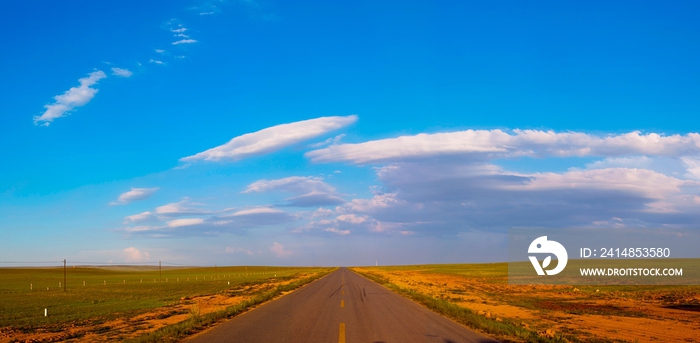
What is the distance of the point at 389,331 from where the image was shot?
43.7ft

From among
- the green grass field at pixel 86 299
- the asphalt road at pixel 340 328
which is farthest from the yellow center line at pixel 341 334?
the green grass field at pixel 86 299

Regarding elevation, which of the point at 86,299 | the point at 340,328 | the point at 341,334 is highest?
the point at 341,334

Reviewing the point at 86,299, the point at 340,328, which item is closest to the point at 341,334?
the point at 340,328

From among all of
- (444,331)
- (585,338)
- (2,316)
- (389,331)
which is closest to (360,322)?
(389,331)

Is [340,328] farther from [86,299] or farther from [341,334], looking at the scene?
[86,299]

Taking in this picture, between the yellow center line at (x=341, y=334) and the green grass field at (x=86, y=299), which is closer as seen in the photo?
the yellow center line at (x=341, y=334)

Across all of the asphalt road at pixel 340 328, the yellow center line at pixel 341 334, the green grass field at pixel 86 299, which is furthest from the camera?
the green grass field at pixel 86 299

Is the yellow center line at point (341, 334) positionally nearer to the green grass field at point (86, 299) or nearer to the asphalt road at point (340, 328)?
the asphalt road at point (340, 328)

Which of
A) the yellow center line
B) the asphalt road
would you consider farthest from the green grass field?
the yellow center line

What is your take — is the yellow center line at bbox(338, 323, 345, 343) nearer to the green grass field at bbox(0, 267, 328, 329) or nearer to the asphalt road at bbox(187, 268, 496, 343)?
the asphalt road at bbox(187, 268, 496, 343)

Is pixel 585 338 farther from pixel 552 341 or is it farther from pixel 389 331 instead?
pixel 389 331

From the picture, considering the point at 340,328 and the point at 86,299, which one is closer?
the point at 340,328

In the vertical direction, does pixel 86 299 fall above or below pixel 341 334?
below

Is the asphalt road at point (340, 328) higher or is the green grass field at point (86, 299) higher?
the asphalt road at point (340, 328)
